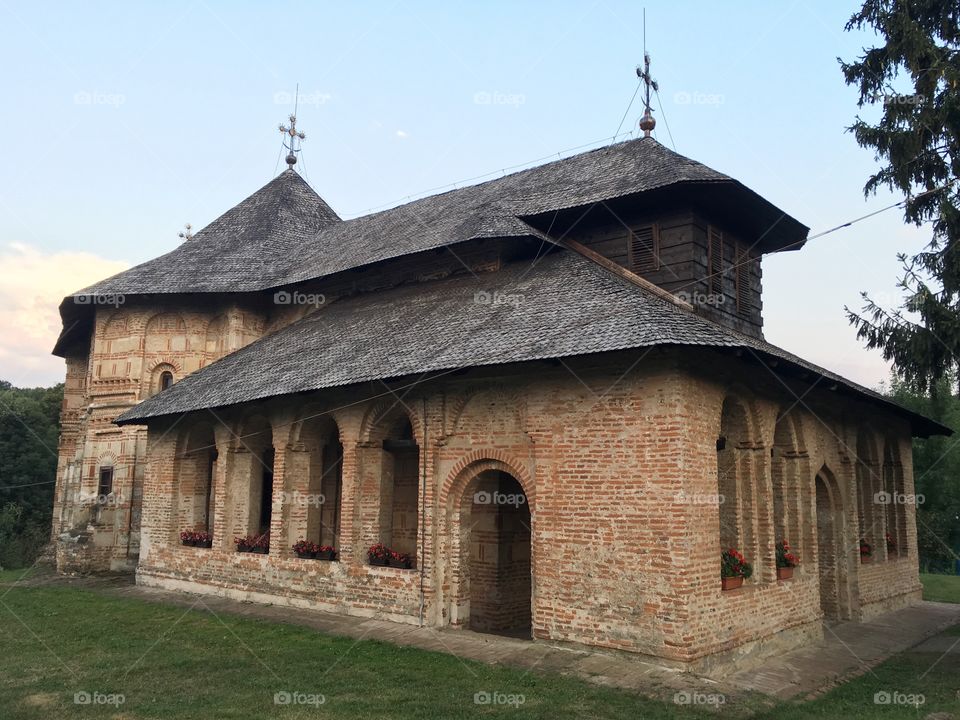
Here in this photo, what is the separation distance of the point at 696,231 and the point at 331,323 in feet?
24.6

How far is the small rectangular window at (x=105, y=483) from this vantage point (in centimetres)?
1830

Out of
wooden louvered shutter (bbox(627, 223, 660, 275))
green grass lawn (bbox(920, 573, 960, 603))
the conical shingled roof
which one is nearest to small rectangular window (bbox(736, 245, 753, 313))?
wooden louvered shutter (bbox(627, 223, 660, 275))

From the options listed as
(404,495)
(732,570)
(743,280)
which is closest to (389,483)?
(404,495)

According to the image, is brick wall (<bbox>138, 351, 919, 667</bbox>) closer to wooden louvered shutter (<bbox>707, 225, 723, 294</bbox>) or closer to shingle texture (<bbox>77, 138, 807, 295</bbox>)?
wooden louvered shutter (<bbox>707, 225, 723, 294</bbox>)

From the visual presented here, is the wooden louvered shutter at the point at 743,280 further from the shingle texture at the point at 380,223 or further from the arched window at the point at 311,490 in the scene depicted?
the arched window at the point at 311,490

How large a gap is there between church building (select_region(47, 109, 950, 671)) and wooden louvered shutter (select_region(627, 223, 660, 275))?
0.17 ft

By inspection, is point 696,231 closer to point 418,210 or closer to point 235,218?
point 418,210

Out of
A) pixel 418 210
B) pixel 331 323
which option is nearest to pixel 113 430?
pixel 331 323

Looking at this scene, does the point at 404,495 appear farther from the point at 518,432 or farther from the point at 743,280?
the point at 743,280

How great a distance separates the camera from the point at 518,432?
1066 centimetres

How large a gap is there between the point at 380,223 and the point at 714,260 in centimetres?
900

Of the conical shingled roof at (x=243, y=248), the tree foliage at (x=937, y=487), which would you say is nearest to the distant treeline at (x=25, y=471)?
the conical shingled roof at (x=243, y=248)

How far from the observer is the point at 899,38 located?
10.7 meters

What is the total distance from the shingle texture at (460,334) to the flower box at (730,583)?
293 centimetres
